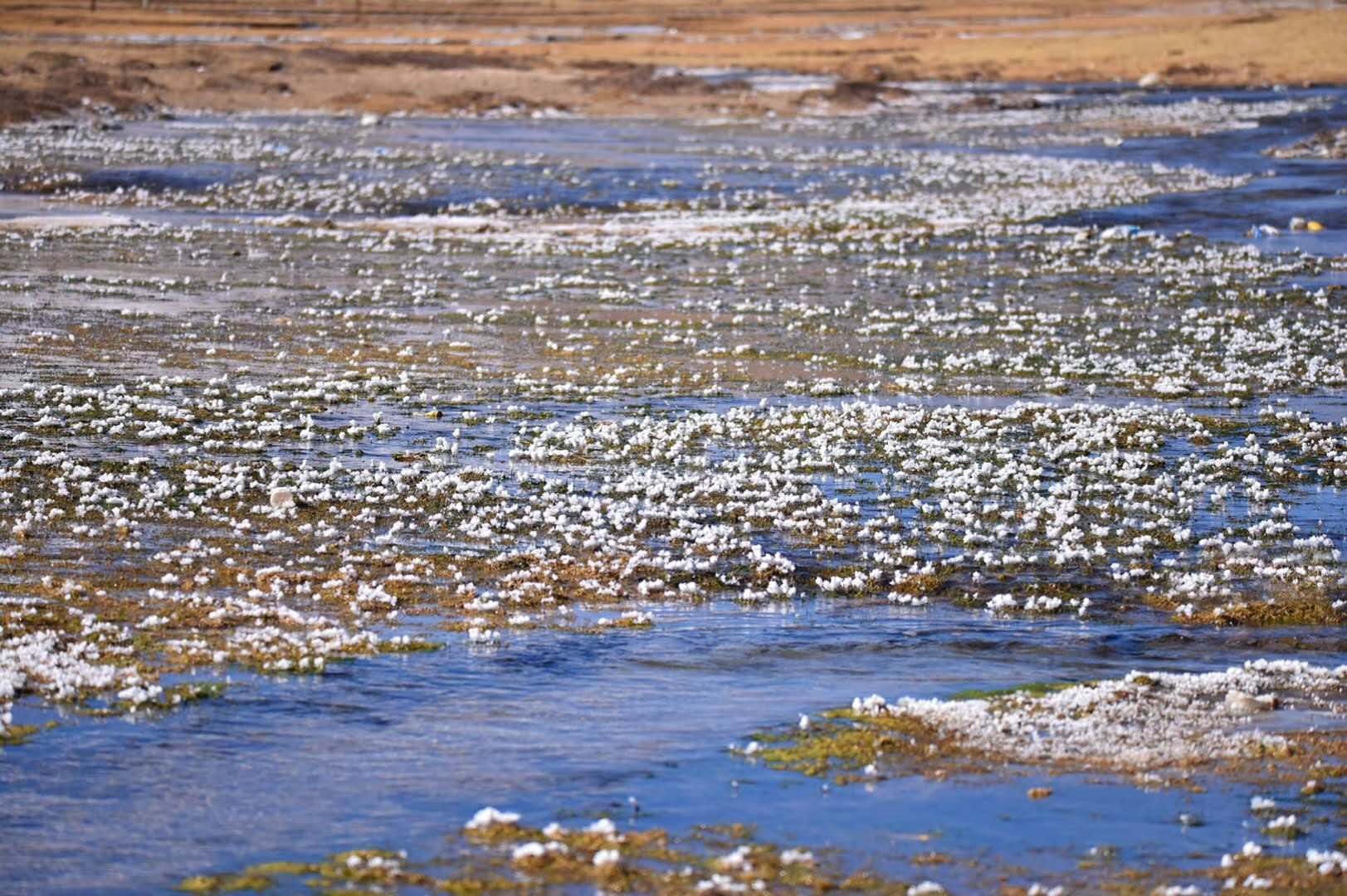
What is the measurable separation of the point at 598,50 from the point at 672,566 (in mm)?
86565

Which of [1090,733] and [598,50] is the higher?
[598,50]

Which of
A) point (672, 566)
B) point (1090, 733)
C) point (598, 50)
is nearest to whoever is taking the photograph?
point (1090, 733)

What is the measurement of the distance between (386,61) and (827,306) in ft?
207

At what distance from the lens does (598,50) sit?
322 feet

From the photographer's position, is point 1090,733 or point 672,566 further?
point 672,566

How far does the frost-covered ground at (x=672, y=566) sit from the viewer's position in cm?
973

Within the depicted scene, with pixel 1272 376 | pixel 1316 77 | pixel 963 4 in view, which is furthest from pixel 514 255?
pixel 963 4

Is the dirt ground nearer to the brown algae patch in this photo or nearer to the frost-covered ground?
the frost-covered ground

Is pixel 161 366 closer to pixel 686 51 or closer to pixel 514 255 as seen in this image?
pixel 514 255

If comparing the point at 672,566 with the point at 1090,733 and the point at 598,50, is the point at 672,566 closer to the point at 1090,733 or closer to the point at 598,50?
the point at 1090,733

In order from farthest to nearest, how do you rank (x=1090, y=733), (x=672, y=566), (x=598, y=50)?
(x=598, y=50), (x=672, y=566), (x=1090, y=733)

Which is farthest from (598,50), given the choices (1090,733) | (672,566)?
(1090,733)

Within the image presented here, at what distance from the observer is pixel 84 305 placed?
26.8 m

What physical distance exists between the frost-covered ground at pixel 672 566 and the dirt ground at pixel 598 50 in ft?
137
